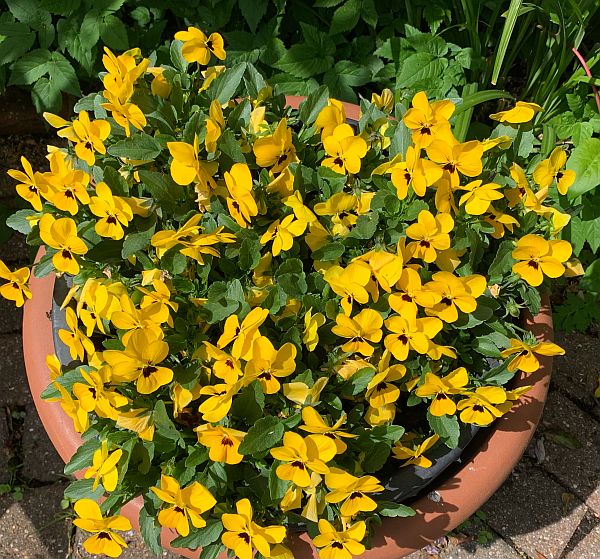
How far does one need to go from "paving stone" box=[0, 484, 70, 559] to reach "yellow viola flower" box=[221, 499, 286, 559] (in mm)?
970

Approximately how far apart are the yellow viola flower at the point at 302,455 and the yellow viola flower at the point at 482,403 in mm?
267

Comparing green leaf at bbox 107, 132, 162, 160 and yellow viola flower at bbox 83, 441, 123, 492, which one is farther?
green leaf at bbox 107, 132, 162, 160

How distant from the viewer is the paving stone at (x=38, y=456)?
76.3 inches

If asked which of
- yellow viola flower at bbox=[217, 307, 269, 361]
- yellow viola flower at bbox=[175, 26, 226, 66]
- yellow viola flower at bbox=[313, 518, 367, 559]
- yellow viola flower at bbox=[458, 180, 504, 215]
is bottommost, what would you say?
yellow viola flower at bbox=[313, 518, 367, 559]

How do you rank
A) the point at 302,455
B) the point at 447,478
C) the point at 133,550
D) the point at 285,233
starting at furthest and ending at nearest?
the point at 133,550 → the point at 447,478 → the point at 285,233 → the point at 302,455

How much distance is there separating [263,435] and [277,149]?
0.45 meters

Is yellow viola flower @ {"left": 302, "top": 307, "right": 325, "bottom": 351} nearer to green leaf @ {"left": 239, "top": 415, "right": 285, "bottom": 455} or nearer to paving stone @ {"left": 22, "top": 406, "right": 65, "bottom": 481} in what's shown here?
green leaf @ {"left": 239, "top": 415, "right": 285, "bottom": 455}

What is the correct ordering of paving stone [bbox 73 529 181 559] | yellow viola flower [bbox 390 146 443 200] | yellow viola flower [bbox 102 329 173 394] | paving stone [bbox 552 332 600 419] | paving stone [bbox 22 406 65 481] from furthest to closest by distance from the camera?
paving stone [bbox 552 332 600 419] → paving stone [bbox 22 406 65 481] → paving stone [bbox 73 529 181 559] → yellow viola flower [bbox 390 146 443 200] → yellow viola flower [bbox 102 329 173 394]

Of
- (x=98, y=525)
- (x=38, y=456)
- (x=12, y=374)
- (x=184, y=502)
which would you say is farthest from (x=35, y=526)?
(x=184, y=502)

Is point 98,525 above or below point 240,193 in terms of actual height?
below

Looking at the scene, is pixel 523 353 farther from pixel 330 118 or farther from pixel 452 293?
pixel 330 118

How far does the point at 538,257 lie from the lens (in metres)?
1.17

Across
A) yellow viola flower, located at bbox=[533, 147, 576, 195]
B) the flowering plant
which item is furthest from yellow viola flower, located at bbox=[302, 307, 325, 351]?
yellow viola flower, located at bbox=[533, 147, 576, 195]

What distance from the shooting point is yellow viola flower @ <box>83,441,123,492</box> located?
1.09m
